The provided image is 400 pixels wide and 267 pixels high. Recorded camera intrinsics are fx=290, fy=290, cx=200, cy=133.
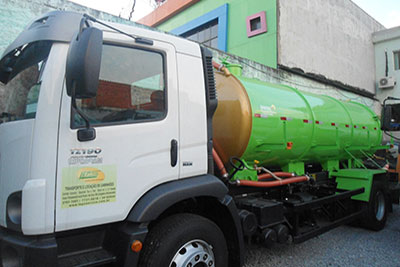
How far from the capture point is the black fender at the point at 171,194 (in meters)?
2.25

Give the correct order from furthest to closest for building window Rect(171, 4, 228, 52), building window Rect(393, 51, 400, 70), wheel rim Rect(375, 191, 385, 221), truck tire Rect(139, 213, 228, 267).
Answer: building window Rect(393, 51, 400, 70) < building window Rect(171, 4, 228, 52) < wheel rim Rect(375, 191, 385, 221) < truck tire Rect(139, 213, 228, 267)

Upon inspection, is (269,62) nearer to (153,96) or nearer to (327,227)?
(327,227)

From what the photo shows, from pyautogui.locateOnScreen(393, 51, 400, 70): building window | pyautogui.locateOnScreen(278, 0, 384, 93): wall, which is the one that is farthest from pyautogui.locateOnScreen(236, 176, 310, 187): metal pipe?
pyautogui.locateOnScreen(393, 51, 400, 70): building window

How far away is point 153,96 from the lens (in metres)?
2.53

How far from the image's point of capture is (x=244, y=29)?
12898 millimetres

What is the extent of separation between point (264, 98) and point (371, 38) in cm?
1787

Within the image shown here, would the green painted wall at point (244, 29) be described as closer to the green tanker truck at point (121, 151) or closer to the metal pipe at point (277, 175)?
the metal pipe at point (277, 175)

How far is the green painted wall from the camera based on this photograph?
37.6ft

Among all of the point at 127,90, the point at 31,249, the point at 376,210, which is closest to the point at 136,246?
the point at 31,249

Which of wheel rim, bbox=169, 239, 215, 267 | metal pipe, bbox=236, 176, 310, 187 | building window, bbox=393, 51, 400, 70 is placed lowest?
wheel rim, bbox=169, 239, 215, 267

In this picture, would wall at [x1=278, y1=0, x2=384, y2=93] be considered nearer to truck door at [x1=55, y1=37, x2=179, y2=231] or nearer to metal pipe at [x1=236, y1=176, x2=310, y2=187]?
metal pipe at [x1=236, y1=176, x2=310, y2=187]

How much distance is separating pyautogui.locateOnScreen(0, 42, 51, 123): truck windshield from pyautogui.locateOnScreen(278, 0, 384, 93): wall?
9.99 m

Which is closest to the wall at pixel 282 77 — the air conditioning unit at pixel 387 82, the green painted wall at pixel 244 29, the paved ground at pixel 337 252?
the green painted wall at pixel 244 29

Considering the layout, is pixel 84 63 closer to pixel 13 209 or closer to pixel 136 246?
pixel 13 209
